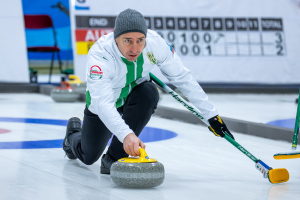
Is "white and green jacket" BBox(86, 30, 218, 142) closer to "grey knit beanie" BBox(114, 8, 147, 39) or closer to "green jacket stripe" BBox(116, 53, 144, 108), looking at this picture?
"green jacket stripe" BBox(116, 53, 144, 108)

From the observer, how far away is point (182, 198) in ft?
6.67

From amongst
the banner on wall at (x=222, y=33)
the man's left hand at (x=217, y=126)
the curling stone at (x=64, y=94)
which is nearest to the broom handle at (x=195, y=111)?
the man's left hand at (x=217, y=126)

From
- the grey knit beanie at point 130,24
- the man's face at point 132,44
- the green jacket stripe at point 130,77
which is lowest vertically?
the green jacket stripe at point 130,77

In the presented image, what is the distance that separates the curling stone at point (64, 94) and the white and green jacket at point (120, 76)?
356 centimetres

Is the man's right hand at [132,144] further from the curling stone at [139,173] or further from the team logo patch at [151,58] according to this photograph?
the team logo patch at [151,58]

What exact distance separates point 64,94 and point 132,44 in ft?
12.7

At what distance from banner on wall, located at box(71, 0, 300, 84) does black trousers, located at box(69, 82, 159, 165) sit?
4.60 meters

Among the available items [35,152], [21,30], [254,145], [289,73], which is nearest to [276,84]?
[289,73]

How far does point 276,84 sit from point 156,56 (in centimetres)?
563

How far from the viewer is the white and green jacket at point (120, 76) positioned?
2.20m

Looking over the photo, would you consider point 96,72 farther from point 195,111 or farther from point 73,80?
point 73,80

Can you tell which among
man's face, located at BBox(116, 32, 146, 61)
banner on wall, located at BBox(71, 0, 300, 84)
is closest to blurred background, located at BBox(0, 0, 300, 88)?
banner on wall, located at BBox(71, 0, 300, 84)

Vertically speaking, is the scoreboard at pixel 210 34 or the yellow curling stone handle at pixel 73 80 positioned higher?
the scoreboard at pixel 210 34

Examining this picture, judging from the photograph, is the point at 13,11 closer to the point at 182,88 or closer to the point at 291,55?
the point at 291,55
